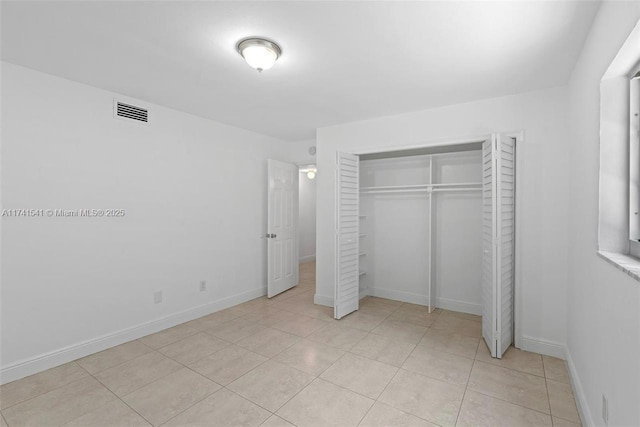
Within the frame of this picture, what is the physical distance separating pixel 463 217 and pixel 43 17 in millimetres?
4196

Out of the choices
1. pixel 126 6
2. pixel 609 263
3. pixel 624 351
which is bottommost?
pixel 624 351

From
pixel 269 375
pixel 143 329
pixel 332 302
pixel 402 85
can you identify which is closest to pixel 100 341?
pixel 143 329

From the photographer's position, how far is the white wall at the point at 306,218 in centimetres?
757

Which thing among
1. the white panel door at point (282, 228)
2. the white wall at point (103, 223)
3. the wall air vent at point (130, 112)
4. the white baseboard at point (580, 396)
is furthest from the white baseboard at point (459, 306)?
the wall air vent at point (130, 112)

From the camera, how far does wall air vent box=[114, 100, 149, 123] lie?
9.59 ft

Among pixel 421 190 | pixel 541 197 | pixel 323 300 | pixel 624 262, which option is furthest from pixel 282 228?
pixel 624 262

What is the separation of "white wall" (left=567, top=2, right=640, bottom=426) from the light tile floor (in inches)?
17.9

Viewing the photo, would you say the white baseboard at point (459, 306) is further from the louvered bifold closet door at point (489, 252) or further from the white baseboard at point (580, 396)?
the white baseboard at point (580, 396)

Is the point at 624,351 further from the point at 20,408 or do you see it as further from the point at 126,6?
the point at 20,408

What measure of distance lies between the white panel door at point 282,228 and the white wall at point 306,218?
249 centimetres

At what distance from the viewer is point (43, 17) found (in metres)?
1.77

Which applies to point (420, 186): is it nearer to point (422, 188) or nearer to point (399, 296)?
point (422, 188)

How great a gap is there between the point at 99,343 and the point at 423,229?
3.82m

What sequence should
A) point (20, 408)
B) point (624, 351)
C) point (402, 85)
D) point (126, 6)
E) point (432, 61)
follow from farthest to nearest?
point (402, 85)
point (432, 61)
point (20, 408)
point (126, 6)
point (624, 351)
